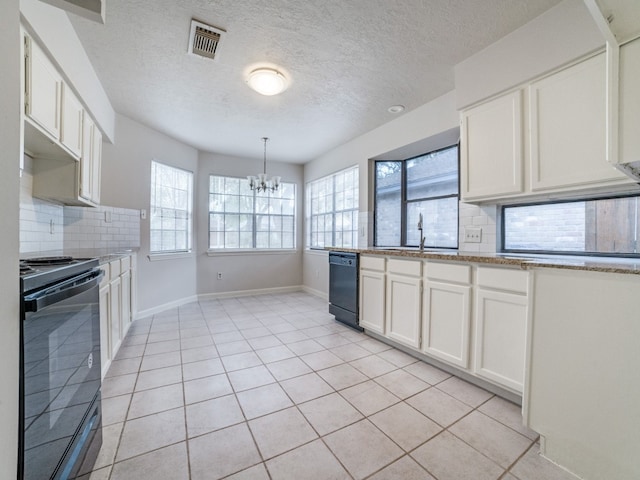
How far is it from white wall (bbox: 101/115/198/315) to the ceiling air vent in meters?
1.95

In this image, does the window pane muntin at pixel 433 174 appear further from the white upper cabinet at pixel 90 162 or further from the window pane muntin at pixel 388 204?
the white upper cabinet at pixel 90 162

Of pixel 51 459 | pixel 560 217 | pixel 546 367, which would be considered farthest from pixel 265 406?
pixel 560 217

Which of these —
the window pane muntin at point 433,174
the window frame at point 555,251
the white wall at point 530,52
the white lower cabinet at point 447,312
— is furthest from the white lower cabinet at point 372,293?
the white wall at point 530,52

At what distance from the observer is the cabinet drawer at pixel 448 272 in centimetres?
205

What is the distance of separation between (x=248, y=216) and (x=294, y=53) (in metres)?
3.38

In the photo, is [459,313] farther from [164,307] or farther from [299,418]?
[164,307]

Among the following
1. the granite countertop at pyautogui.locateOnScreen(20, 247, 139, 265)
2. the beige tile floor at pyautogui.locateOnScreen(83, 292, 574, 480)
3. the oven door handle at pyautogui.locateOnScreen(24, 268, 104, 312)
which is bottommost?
the beige tile floor at pyautogui.locateOnScreen(83, 292, 574, 480)

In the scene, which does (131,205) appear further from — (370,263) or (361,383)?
(361,383)

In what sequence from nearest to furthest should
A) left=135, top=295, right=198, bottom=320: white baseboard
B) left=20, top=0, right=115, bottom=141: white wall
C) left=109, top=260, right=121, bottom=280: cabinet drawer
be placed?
1. left=20, top=0, right=115, bottom=141: white wall
2. left=109, top=260, right=121, bottom=280: cabinet drawer
3. left=135, top=295, right=198, bottom=320: white baseboard

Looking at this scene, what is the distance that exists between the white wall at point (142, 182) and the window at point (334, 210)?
2.34 m

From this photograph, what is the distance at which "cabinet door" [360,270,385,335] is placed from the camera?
111 inches

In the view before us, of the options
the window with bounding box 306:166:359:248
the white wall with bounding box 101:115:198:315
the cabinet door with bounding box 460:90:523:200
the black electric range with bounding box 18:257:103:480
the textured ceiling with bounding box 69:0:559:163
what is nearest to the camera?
the black electric range with bounding box 18:257:103:480

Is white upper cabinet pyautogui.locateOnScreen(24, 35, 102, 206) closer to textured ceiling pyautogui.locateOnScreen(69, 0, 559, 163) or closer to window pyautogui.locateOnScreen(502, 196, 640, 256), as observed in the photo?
textured ceiling pyautogui.locateOnScreen(69, 0, 559, 163)

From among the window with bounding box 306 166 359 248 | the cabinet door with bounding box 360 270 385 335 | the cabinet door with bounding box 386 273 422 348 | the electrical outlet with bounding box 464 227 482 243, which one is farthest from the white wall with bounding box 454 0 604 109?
the window with bounding box 306 166 359 248
